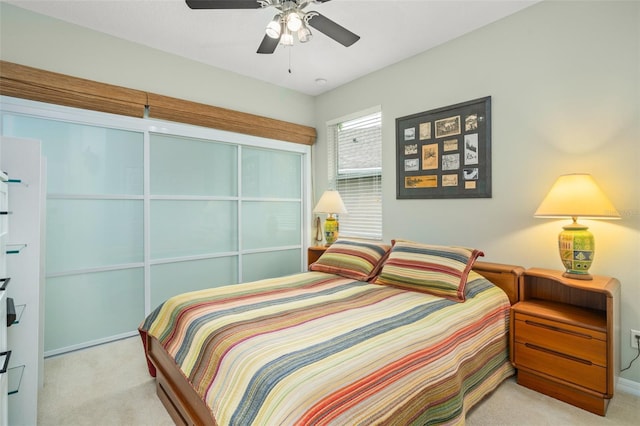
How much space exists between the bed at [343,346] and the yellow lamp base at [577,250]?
34cm

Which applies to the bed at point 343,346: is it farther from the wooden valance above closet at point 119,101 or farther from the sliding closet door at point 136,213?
the wooden valance above closet at point 119,101

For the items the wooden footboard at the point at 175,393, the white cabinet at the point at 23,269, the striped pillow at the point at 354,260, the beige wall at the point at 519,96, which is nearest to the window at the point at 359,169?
the beige wall at the point at 519,96

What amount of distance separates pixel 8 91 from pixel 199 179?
5.21 ft

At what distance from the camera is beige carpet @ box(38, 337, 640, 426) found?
5.78ft

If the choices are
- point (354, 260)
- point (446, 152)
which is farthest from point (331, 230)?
point (446, 152)

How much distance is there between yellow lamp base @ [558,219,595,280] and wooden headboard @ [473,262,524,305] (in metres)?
0.31

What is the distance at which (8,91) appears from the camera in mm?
2381

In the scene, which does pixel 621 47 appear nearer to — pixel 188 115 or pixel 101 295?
pixel 188 115

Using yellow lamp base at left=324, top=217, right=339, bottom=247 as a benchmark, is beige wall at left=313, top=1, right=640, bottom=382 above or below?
above

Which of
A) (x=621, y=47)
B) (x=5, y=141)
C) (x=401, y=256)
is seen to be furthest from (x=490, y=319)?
(x=5, y=141)

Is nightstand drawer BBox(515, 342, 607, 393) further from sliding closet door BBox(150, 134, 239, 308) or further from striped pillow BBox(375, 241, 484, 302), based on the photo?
sliding closet door BBox(150, 134, 239, 308)

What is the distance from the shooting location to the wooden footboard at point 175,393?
1.47 metres

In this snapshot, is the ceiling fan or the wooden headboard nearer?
the ceiling fan

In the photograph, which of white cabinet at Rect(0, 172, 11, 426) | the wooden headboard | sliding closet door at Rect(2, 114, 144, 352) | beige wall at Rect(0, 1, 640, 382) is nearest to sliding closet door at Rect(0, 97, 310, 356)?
sliding closet door at Rect(2, 114, 144, 352)
